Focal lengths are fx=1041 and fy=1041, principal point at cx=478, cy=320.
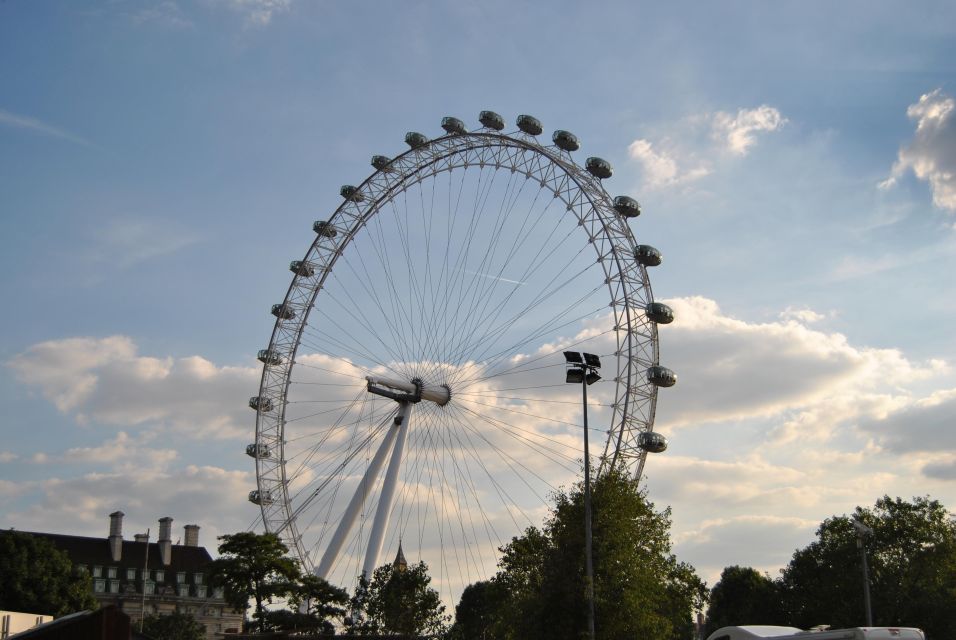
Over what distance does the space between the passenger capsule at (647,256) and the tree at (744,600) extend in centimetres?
4758

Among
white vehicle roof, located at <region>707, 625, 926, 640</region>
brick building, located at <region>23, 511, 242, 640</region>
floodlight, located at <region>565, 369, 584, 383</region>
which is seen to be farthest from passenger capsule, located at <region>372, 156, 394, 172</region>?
brick building, located at <region>23, 511, 242, 640</region>

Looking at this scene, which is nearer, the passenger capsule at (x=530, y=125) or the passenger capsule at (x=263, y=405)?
the passenger capsule at (x=530, y=125)

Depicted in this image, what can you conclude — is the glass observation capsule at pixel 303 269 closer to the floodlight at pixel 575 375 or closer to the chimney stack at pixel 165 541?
the floodlight at pixel 575 375

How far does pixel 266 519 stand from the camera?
68188 millimetres

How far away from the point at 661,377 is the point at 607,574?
45.9ft

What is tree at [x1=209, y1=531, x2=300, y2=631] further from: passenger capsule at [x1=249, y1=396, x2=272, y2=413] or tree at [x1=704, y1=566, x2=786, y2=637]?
tree at [x1=704, y1=566, x2=786, y2=637]

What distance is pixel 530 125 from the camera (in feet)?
198

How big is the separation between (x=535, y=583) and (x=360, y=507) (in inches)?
693

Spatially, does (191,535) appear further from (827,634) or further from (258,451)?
(827,634)

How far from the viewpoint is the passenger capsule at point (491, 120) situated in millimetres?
61656

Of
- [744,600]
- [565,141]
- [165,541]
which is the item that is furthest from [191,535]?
[565,141]

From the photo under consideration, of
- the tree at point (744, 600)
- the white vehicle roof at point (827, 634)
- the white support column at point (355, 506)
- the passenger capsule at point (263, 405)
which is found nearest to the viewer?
the white vehicle roof at point (827, 634)

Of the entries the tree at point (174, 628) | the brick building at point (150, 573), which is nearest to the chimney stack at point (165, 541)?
the brick building at point (150, 573)

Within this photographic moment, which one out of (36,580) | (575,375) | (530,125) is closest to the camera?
(575,375)
